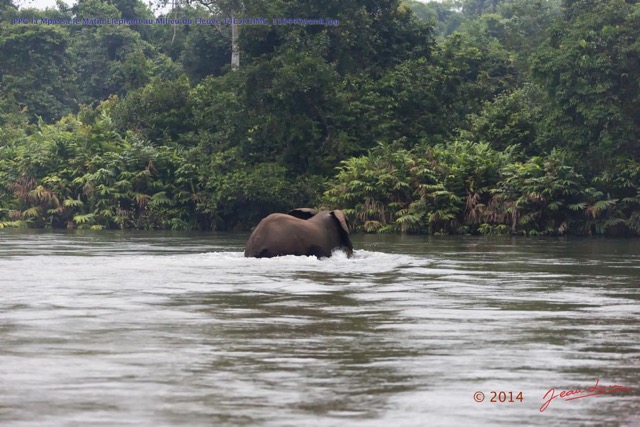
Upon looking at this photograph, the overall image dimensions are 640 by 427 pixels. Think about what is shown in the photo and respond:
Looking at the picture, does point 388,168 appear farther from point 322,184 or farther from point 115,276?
point 115,276

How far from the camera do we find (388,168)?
129ft

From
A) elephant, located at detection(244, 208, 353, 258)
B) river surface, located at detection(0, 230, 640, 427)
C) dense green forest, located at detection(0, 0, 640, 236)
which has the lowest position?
river surface, located at detection(0, 230, 640, 427)

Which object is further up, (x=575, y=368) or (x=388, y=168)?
(x=388, y=168)

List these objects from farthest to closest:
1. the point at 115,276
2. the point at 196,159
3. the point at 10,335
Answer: the point at 196,159 → the point at 115,276 → the point at 10,335

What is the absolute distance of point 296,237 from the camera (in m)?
21.1

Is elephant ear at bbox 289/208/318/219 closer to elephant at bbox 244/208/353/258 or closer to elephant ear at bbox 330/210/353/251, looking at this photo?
elephant at bbox 244/208/353/258

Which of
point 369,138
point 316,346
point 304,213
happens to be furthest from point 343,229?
point 369,138

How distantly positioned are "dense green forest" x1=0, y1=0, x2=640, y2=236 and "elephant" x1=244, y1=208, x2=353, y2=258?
49.0 feet

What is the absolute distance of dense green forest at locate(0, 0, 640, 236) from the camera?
36406mm

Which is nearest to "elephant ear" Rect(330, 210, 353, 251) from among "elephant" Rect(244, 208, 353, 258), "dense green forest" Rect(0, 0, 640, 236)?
"elephant" Rect(244, 208, 353, 258)

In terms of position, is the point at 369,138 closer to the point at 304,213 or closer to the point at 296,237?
the point at 304,213

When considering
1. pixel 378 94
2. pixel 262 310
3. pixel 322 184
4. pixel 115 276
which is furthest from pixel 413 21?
pixel 262 310

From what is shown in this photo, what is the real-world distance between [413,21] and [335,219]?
26.3 meters

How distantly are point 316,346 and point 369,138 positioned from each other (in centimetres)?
3377
